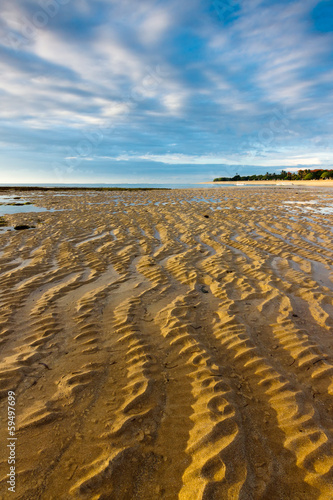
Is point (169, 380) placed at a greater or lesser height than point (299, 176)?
lesser

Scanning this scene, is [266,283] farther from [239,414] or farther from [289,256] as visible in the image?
[239,414]

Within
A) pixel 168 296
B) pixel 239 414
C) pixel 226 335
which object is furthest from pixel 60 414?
pixel 168 296

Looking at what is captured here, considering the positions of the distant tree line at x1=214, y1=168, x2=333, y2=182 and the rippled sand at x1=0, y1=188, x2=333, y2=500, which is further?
the distant tree line at x1=214, y1=168, x2=333, y2=182

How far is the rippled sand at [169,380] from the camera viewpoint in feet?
7.93

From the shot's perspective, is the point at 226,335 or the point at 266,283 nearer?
the point at 226,335

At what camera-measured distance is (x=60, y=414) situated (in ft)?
9.95

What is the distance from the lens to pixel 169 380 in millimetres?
3547

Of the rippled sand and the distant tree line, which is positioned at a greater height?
the distant tree line

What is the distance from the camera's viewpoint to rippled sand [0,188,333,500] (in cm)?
242

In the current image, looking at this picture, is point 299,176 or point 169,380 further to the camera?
point 299,176

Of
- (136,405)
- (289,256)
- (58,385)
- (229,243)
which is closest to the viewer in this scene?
(136,405)

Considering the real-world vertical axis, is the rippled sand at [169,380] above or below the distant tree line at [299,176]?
below

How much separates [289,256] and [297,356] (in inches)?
222

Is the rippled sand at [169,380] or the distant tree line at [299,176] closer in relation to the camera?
the rippled sand at [169,380]
